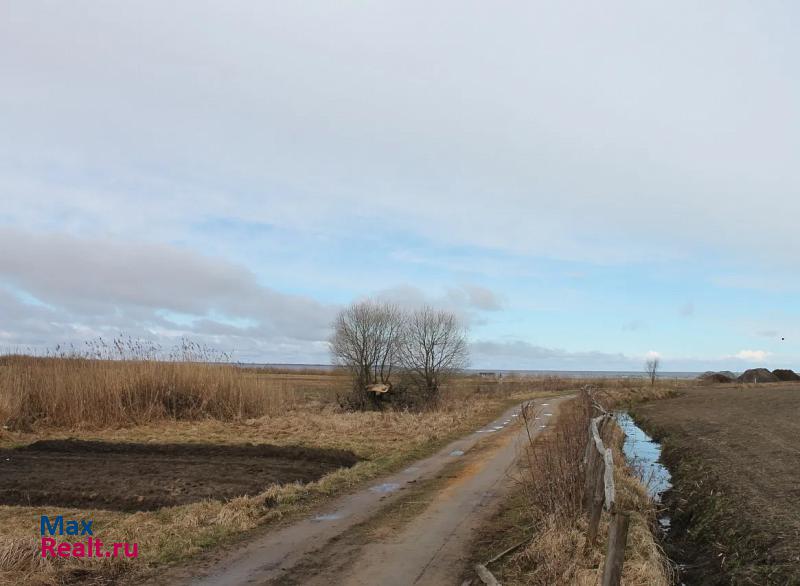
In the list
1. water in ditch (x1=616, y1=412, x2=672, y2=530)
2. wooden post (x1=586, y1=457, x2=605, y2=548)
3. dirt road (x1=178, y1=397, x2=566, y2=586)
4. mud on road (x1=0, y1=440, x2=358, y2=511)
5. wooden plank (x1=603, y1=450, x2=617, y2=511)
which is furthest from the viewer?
water in ditch (x1=616, y1=412, x2=672, y2=530)

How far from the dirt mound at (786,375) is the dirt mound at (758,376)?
2.71 ft

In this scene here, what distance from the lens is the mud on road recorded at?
9741mm

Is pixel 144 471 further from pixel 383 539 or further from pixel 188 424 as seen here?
pixel 188 424

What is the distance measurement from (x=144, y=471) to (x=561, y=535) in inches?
357

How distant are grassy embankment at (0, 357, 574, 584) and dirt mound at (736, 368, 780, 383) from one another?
184 ft

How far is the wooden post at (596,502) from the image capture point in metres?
6.12

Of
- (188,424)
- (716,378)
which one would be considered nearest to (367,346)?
(188,424)

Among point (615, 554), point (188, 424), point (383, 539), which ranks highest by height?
point (615, 554)

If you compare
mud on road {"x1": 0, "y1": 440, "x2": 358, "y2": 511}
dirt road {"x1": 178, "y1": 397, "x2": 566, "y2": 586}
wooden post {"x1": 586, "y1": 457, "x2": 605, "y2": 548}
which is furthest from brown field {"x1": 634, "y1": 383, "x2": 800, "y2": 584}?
mud on road {"x1": 0, "y1": 440, "x2": 358, "y2": 511}

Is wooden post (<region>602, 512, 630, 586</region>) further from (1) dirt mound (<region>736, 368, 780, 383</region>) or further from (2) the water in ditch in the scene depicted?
(1) dirt mound (<region>736, 368, 780, 383</region>)

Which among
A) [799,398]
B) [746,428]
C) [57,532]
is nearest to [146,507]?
[57,532]

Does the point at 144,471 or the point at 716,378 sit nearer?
the point at 144,471

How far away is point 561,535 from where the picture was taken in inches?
267

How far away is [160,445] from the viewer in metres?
16.1
